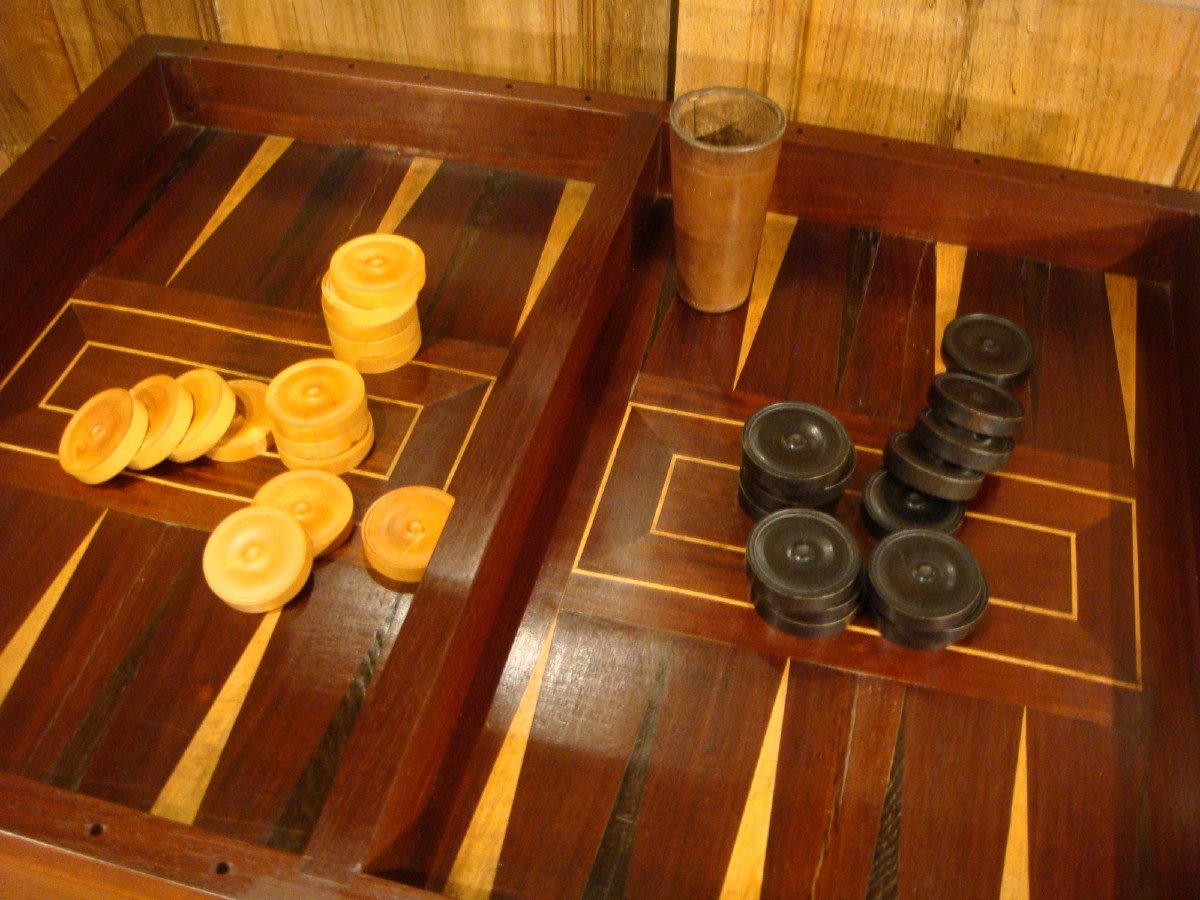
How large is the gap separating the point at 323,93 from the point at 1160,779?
5.46 ft

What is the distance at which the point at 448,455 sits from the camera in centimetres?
155

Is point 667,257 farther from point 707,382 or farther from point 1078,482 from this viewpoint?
point 1078,482

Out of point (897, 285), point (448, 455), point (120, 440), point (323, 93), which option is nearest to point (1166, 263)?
point (897, 285)

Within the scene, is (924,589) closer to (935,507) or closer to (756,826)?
(935,507)

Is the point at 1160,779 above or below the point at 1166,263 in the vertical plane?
below

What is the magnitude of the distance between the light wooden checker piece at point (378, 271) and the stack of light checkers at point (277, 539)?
28 cm

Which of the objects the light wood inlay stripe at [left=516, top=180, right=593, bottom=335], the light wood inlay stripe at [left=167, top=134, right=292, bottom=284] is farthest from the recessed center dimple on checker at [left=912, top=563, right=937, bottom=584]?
the light wood inlay stripe at [left=167, top=134, right=292, bottom=284]

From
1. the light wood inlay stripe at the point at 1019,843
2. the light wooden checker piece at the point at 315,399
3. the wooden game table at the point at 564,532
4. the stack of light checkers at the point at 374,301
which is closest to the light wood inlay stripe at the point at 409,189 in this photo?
the wooden game table at the point at 564,532

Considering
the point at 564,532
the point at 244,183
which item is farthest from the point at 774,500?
the point at 244,183

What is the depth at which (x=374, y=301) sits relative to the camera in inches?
62.6

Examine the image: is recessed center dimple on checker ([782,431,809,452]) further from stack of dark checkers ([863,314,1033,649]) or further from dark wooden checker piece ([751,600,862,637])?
dark wooden checker piece ([751,600,862,637])

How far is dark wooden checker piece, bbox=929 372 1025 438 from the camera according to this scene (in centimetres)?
141

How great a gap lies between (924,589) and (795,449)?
244 millimetres

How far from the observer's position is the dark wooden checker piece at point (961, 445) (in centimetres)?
140
